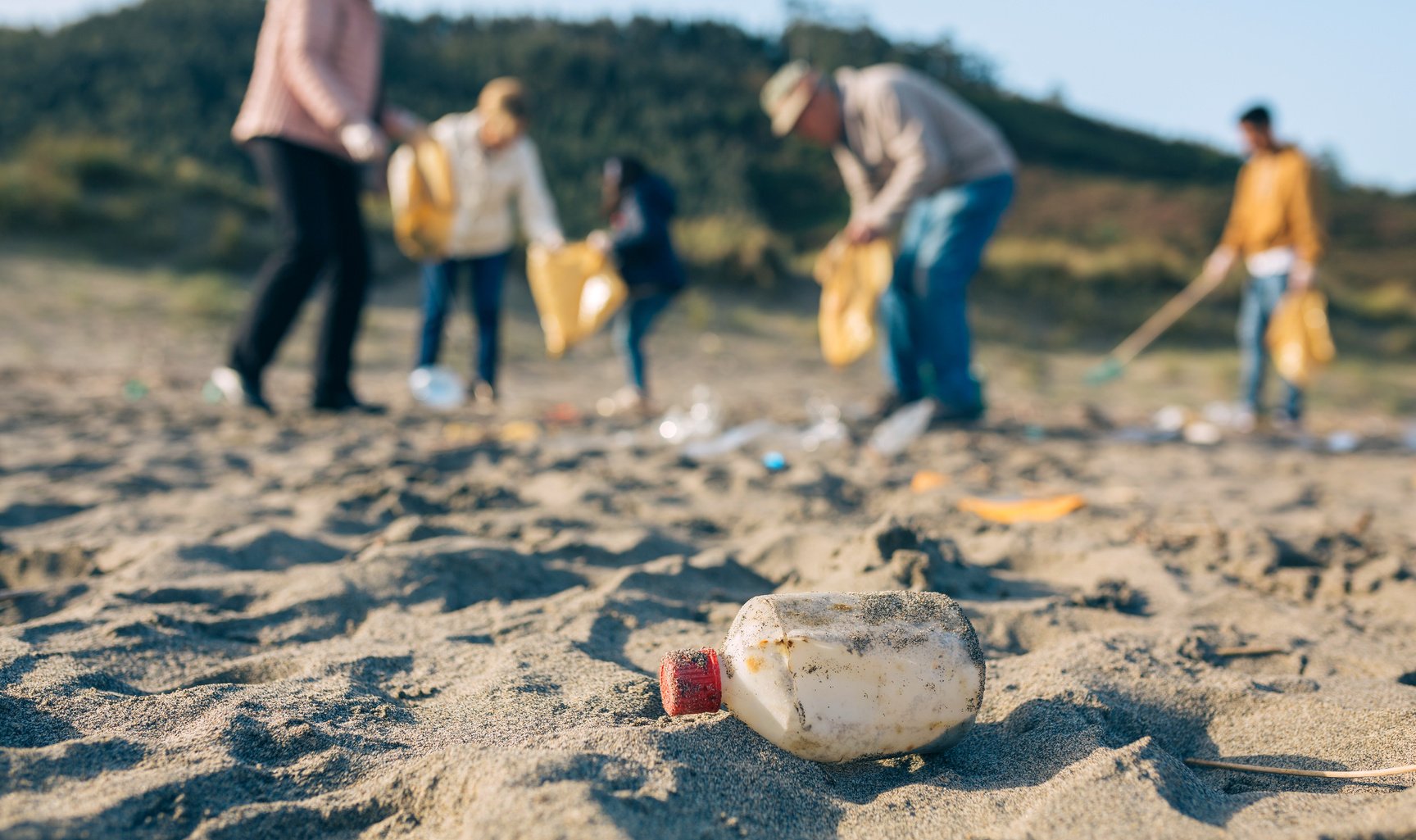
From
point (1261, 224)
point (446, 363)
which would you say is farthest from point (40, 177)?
point (1261, 224)

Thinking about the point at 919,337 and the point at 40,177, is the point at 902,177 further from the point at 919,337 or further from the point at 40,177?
the point at 40,177

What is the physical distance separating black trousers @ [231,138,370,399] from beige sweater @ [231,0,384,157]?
6cm

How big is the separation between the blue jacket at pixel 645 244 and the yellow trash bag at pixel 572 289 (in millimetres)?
133

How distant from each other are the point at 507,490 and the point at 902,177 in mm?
2162

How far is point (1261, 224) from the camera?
4949 millimetres

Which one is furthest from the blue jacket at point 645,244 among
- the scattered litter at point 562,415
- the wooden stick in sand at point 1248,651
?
the wooden stick in sand at point 1248,651

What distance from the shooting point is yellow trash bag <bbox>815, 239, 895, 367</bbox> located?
4.45 meters

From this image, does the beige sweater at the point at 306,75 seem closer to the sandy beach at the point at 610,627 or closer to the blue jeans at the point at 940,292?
the sandy beach at the point at 610,627

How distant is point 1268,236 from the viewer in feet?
16.1

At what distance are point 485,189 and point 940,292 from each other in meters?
2.05

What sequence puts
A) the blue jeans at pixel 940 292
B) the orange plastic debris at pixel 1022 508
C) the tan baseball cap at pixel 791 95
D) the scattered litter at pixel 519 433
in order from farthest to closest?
the blue jeans at pixel 940 292 → the tan baseball cap at pixel 791 95 → the scattered litter at pixel 519 433 → the orange plastic debris at pixel 1022 508

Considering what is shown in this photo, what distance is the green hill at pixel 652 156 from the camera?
9594 millimetres

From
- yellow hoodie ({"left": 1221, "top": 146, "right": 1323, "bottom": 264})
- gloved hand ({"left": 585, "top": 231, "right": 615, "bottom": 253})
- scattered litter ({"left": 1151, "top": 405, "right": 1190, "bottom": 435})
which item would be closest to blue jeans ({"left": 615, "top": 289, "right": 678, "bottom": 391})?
gloved hand ({"left": 585, "top": 231, "right": 615, "bottom": 253})

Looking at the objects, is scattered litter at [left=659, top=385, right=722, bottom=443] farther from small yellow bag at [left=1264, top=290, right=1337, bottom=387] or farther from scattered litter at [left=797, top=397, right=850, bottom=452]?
small yellow bag at [left=1264, top=290, right=1337, bottom=387]
